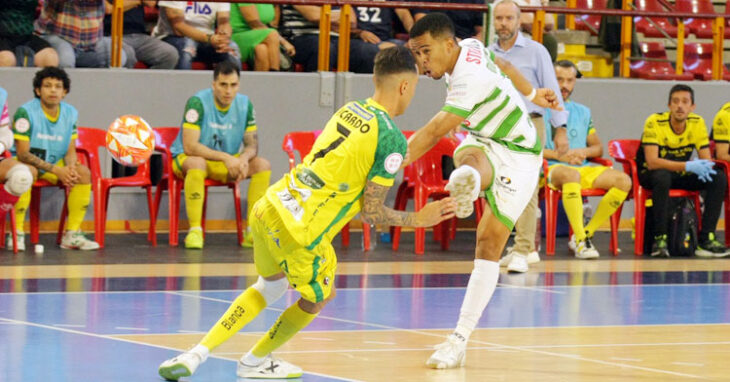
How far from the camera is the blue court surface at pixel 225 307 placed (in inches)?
228

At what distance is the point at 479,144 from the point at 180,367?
6.84ft

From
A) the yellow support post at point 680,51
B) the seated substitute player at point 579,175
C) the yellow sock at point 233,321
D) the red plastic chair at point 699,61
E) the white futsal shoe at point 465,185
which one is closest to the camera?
the yellow sock at point 233,321

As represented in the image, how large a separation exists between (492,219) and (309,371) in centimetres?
A: 125

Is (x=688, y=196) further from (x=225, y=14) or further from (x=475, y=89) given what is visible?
(x=475, y=89)

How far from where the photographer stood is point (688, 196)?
1092cm

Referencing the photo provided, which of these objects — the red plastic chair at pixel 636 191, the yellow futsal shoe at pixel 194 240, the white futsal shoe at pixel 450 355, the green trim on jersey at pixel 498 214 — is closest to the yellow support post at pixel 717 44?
the red plastic chair at pixel 636 191

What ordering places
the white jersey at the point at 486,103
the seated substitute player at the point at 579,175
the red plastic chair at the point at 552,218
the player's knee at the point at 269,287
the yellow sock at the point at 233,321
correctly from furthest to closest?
the red plastic chair at the point at 552,218 < the seated substitute player at the point at 579,175 < the white jersey at the point at 486,103 < the player's knee at the point at 269,287 < the yellow sock at the point at 233,321

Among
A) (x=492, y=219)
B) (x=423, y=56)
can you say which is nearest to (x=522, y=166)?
(x=492, y=219)

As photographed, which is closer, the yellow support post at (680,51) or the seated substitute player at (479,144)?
the seated substitute player at (479,144)

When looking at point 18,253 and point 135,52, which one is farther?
point 135,52

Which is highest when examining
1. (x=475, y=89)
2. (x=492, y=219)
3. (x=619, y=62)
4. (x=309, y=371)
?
(x=619, y=62)

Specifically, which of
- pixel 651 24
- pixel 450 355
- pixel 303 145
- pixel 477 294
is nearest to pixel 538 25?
pixel 303 145

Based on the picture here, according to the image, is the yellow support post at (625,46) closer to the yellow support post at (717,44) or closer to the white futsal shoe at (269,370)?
the yellow support post at (717,44)

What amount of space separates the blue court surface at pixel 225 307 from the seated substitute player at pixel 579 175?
1.04 metres
